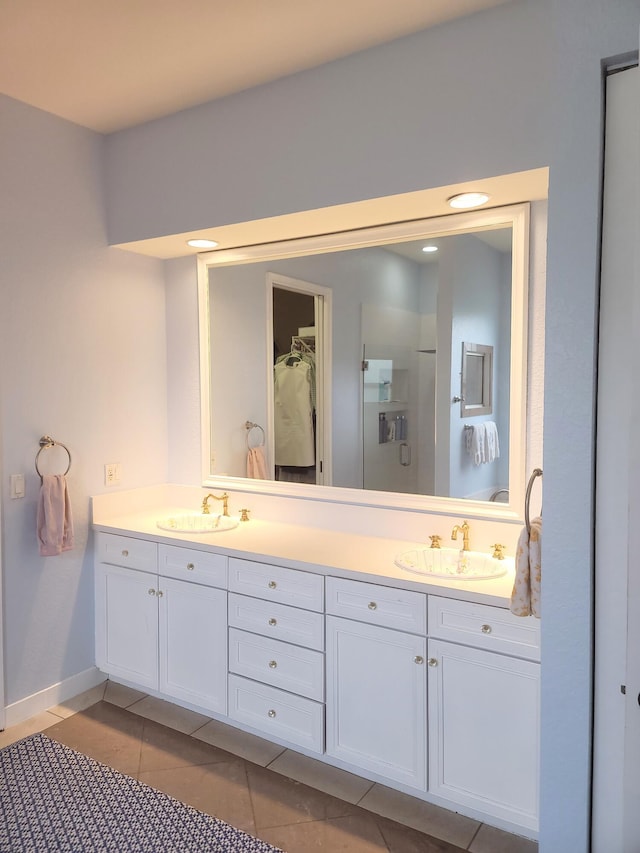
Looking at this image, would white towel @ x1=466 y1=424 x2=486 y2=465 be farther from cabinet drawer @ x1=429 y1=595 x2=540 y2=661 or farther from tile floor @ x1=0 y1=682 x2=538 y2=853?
tile floor @ x1=0 y1=682 x2=538 y2=853

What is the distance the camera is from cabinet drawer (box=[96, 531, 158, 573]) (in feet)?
9.02

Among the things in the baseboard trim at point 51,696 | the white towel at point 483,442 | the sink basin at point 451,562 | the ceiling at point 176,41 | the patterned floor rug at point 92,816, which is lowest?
the patterned floor rug at point 92,816

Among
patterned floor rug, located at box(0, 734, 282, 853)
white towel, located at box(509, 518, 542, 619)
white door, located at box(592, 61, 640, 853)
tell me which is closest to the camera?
white door, located at box(592, 61, 640, 853)

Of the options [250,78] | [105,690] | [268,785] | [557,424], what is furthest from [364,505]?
[250,78]

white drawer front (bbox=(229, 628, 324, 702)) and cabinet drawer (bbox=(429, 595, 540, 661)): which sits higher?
cabinet drawer (bbox=(429, 595, 540, 661))

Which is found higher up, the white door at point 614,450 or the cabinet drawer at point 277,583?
the white door at point 614,450

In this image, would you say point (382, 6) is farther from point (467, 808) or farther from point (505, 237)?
point (467, 808)

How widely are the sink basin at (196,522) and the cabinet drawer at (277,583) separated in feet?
1.38

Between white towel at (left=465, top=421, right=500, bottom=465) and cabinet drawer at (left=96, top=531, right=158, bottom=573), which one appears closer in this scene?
white towel at (left=465, top=421, right=500, bottom=465)

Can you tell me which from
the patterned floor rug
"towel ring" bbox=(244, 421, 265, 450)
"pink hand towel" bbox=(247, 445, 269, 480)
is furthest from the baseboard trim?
"towel ring" bbox=(244, 421, 265, 450)

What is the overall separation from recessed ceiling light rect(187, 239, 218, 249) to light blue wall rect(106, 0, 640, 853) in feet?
0.51

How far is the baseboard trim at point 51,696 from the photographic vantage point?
2.65m

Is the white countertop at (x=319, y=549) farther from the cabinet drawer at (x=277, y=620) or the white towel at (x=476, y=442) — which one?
the white towel at (x=476, y=442)

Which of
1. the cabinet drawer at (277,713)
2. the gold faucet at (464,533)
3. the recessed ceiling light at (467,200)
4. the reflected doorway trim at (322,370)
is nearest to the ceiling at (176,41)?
the recessed ceiling light at (467,200)
